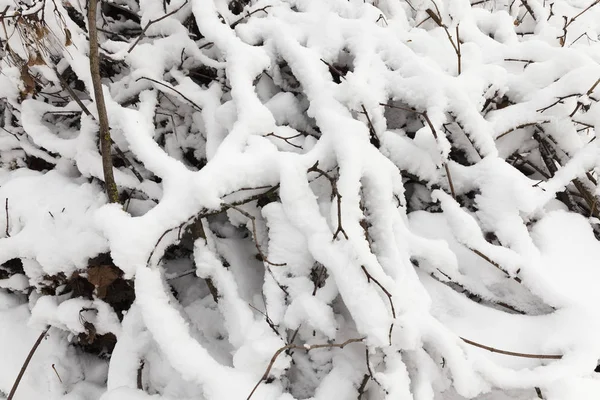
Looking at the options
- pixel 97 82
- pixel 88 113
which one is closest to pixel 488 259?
pixel 97 82

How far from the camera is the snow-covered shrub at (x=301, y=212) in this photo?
2.98 feet

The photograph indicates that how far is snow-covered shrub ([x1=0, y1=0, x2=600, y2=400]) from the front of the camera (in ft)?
2.98

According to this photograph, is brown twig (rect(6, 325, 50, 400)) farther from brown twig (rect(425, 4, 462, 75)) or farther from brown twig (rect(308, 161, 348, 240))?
brown twig (rect(425, 4, 462, 75))

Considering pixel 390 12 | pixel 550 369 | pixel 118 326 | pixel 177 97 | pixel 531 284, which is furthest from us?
pixel 390 12

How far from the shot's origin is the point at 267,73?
4.28 ft

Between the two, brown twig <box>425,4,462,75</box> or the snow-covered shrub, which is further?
brown twig <box>425,4,462,75</box>

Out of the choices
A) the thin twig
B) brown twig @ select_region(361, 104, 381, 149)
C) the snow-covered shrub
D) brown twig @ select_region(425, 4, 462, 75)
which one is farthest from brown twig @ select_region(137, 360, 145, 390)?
brown twig @ select_region(425, 4, 462, 75)

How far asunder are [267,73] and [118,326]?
0.90 m

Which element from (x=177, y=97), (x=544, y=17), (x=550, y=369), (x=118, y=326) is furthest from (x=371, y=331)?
(x=544, y=17)

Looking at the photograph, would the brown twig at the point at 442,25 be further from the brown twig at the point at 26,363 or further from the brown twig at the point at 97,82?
the brown twig at the point at 26,363

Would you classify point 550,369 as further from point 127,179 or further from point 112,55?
point 112,55

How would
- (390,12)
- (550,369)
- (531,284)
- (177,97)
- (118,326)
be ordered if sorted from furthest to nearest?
(390,12)
(177,97)
(118,326)
(531,284)
(550,369)

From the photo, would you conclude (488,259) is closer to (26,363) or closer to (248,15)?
(248,15)

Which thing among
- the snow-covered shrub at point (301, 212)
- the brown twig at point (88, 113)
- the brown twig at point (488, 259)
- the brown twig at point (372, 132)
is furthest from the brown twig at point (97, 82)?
the brown twig at point (488, 259)
